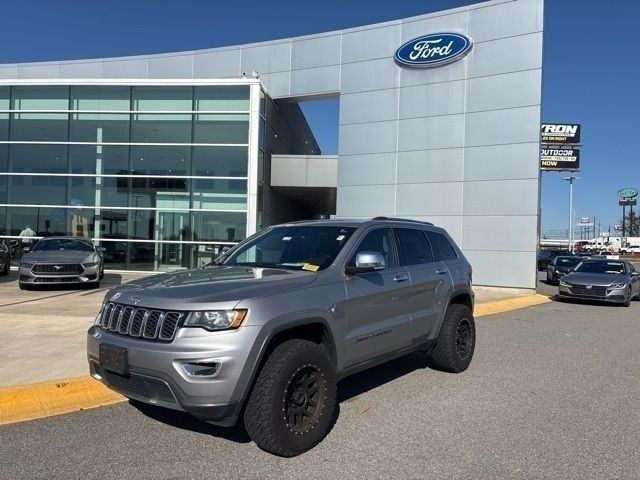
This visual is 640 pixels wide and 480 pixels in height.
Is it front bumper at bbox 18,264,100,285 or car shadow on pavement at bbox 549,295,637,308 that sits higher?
front bumper at bbox 18,264,100,285

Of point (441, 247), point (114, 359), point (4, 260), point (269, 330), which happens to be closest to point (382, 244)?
point (441, 247)

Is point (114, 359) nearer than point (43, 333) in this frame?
Yes

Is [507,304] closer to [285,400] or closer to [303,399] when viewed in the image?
[303,399]

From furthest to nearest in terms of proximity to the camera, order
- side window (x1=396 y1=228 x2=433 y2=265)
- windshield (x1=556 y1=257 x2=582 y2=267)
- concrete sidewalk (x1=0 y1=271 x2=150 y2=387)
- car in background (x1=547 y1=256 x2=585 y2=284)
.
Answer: windshield (x1=556 y1=257 x2=582 y2=267), car in background (x1=547 y1=256 x2=585 y2=284), concrete sidewalk (x1=0 y1=271 x2=150 y2=387), side window (x1=396 y1=228 x2=433 y2=265)

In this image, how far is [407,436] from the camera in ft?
13.9

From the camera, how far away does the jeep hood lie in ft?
11.8

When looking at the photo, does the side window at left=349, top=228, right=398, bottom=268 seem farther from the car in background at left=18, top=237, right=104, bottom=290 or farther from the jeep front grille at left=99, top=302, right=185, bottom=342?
the car in background at left=18, top=237, right=104, bottom=290

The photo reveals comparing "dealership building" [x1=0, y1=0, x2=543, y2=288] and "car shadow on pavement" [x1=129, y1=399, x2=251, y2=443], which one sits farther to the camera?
"dealership building" [x1=0, y1=0, x2=543, y2=288]

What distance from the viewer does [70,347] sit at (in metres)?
6.77

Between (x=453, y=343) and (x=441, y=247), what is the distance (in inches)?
45.0

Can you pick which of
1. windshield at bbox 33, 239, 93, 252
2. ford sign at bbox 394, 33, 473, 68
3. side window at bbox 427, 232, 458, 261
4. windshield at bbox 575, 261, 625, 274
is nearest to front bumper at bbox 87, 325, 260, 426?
side window at bbox 427, 232, 458, 261

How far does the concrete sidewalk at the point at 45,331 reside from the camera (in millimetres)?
5699

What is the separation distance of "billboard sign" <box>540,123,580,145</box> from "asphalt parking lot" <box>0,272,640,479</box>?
58.1 metres

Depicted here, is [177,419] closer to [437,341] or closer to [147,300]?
[147,300]
